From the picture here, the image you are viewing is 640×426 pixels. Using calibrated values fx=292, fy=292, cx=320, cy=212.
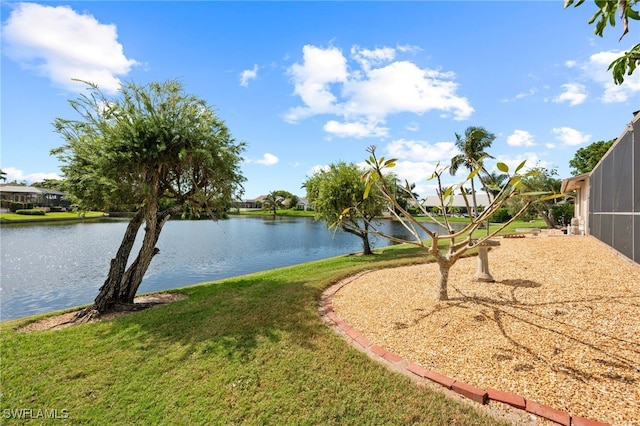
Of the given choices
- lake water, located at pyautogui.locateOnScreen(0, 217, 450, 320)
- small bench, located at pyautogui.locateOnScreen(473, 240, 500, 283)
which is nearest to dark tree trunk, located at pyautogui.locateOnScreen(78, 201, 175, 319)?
lake water, located at pyautogui.locateOnScreen(0, 217, 450, 320)

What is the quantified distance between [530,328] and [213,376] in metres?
4.67

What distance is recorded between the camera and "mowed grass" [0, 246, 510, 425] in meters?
3.11

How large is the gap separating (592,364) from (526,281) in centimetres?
350

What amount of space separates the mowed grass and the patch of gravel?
2.41 ft

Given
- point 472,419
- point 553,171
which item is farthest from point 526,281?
point 553,171

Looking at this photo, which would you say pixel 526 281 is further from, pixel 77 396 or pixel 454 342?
pixel 77 396

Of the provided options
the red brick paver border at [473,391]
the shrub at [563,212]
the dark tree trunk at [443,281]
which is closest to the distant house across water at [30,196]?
the red brick paver border at [473,391]

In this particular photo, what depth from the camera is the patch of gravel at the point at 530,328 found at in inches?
126

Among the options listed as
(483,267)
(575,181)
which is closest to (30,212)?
(483,267)

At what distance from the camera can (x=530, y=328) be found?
175 inches

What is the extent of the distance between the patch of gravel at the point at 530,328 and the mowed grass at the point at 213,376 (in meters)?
0.73

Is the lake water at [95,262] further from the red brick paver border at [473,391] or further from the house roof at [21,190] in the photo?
the house roof at [21,190]

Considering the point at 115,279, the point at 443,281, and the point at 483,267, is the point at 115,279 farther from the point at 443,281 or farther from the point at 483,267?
the point at 483,267

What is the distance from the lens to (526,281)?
6.67m
